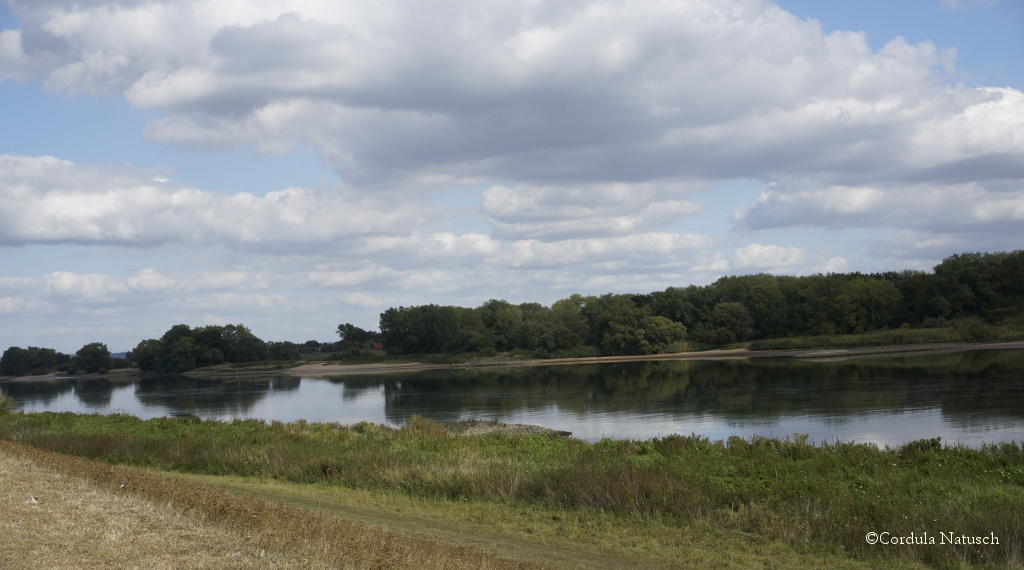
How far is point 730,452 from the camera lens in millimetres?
20422

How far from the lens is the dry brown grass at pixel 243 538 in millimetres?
9109

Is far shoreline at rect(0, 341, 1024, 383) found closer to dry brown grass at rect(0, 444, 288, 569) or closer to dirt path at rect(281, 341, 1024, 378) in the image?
dirt path at rect(281, 341, 1024, 378)

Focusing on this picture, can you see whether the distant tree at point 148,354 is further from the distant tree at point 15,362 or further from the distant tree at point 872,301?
the distant tree at point 872,301

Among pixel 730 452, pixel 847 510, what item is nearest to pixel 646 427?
pixel 730 452

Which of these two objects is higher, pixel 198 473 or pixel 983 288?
pixel 983 288

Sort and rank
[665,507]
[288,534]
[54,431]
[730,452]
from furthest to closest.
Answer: [54,431] → [730,452] → [665,507] → [288,534]

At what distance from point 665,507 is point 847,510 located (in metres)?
3.18

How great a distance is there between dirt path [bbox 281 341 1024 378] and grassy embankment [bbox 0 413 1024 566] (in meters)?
69.2

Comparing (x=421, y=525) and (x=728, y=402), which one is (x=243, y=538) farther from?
(x=728, y=402)

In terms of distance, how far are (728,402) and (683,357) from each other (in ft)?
224

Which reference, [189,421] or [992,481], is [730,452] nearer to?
[992,481]

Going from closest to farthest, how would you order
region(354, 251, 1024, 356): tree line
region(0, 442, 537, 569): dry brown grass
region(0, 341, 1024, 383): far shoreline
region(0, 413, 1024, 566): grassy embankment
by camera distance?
region(0, 442, 537, 569): dry brown grass, region(0, 413, 1024, 566): grassy embankment, region(0, 341, 1024, 383): far shoreline, region(354, 251, 1024, 356): tree line

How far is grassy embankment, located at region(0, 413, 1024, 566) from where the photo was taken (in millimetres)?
12703

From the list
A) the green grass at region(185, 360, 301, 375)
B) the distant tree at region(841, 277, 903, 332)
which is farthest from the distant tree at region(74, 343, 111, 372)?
the distant tree at region(841, 277, 903, 332)
